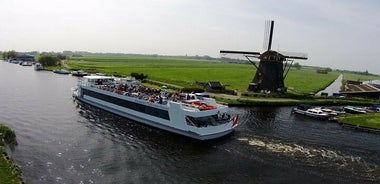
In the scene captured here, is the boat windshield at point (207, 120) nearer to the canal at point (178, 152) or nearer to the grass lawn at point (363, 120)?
the canal at point (178, 152)

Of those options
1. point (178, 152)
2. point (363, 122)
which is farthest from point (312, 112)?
point (178, 152)

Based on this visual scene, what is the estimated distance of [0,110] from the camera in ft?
207

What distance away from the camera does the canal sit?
1433 inches

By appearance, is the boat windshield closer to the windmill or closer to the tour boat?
the tour boat

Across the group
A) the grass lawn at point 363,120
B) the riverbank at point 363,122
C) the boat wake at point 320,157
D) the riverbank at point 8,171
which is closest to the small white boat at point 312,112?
the riverbank at point 363,122

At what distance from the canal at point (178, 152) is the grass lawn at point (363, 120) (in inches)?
105

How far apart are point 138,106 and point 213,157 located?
19538 mm

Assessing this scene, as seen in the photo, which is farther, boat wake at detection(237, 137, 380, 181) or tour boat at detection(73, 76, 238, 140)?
tour boat at detection(73, 76, 238, 140)

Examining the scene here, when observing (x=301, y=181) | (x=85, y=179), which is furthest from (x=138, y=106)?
(x=301, y=181)

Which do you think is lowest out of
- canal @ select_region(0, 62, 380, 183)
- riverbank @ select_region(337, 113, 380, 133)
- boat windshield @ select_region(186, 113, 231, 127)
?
canal @ select_region(0, 62, 380, 183)

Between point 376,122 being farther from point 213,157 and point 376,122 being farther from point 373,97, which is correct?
point 373,97

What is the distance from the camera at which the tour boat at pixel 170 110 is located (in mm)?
A: 49156

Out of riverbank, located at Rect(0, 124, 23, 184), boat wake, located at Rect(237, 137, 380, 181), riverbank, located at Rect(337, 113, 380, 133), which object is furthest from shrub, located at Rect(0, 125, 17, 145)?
riverbank, located at Rect(337, 113, 380, 133)

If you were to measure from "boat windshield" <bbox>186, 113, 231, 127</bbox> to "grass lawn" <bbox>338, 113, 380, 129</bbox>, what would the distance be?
82.6 ft
